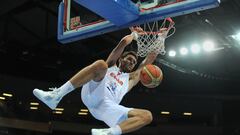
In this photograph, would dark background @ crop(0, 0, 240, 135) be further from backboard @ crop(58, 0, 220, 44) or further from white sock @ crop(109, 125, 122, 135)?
white sock @ crop(109, 125, 122, 135)

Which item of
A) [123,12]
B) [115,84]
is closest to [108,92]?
[115,84]

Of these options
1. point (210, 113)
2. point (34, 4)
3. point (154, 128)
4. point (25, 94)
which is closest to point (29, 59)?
point (25, 94)

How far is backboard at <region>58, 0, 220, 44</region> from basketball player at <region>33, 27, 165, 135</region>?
370mm

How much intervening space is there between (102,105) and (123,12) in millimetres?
1226

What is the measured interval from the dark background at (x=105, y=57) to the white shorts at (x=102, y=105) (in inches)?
169

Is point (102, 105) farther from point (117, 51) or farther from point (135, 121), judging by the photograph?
point (117, 51)

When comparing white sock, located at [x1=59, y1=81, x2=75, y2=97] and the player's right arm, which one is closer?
white sock, located at [x1=59, y1=81, x2=75, y2=97]

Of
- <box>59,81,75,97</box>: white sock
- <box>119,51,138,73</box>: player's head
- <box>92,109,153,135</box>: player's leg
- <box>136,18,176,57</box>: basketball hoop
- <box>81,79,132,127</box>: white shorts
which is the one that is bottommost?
<box>92,109,153,135</box>: player's leg

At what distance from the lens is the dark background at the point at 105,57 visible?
10.1 meters

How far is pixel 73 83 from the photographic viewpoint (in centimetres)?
498

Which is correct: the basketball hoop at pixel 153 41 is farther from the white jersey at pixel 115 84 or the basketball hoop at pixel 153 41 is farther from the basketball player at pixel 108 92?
the white jersey at pixel 115 84

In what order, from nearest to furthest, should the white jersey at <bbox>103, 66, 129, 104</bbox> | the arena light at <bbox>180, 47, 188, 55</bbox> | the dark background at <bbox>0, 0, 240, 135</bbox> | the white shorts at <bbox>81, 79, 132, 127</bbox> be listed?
the white shorts at <bbox>81, 79, 132, 127</bbox> → the white jersey at <bbox>103, 66, 129, 104</bbox> → the dark background at <bbox>0, 0, 240, 135</bbox> → the arena light at <bbox>180, 47, 188, 55</bbox>

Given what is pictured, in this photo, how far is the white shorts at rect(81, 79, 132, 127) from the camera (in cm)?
520

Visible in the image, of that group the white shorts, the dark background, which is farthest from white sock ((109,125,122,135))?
the dark background
